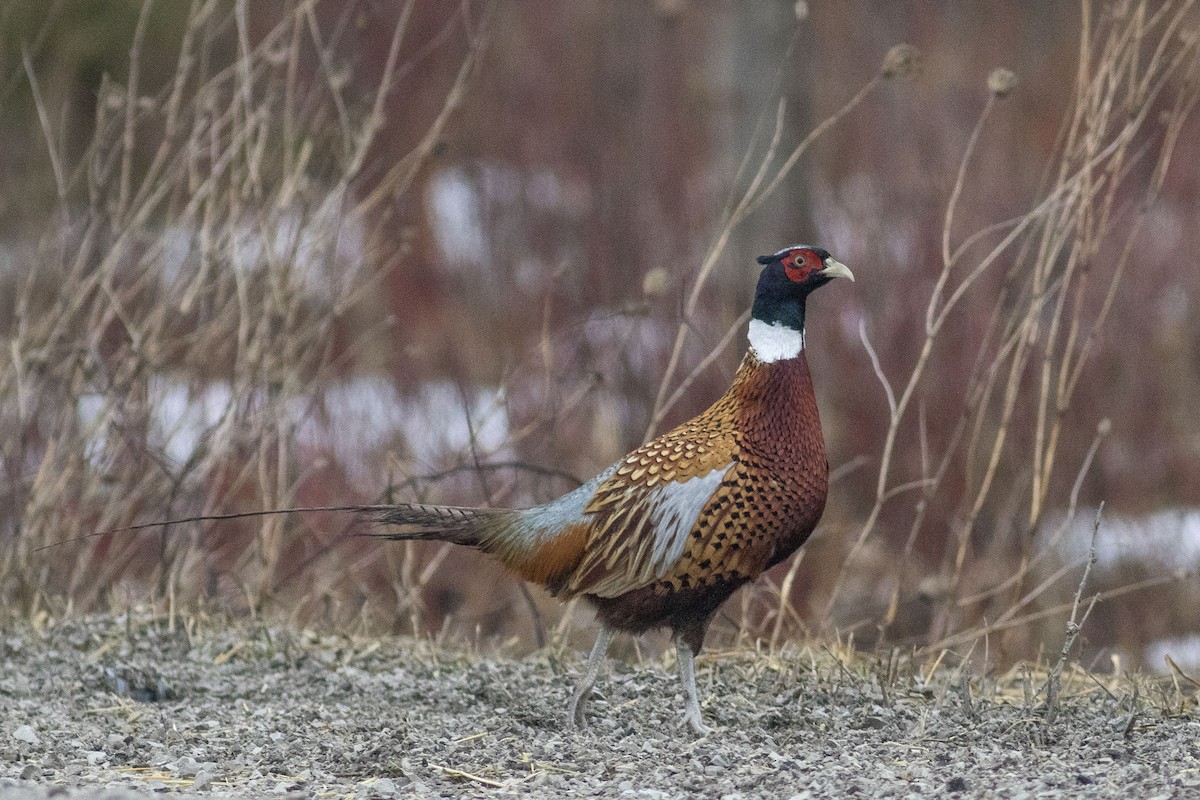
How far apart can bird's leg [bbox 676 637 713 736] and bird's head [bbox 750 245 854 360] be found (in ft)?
2.41

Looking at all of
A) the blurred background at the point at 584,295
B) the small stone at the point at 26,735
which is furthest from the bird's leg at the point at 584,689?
the small stone at the point at 26,735

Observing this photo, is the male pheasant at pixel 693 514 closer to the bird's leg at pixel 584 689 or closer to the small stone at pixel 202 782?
the bird's leg at pixel 584 689

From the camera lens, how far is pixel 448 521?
12.3ft

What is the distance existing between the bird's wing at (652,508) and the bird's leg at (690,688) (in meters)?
0.19

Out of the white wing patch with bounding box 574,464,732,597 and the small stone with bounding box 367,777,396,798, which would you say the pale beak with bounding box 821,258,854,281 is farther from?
the small stone with bounding box 367,777,396,798

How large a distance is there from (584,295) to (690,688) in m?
5.74

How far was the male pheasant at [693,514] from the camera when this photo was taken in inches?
142

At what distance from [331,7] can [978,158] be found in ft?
14.5

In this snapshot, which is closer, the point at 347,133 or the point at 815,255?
the point at 815,255

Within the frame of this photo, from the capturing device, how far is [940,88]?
33.5 ft

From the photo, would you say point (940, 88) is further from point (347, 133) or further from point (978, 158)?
point (347, 133)

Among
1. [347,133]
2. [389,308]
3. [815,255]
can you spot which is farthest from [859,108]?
[815,255]

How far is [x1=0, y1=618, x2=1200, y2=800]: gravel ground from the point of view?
3.15m

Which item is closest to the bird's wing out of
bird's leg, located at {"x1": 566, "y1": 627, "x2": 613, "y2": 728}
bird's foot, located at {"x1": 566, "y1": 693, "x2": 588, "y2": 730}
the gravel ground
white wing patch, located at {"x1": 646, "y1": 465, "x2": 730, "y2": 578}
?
white wing patch, located at {"x1": 646, "y1": 465, "x2": 730, "y2": 578}
